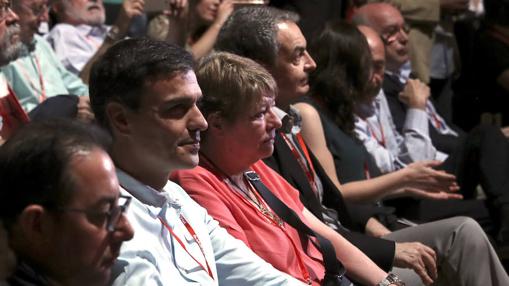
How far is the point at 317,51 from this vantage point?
4859 mm

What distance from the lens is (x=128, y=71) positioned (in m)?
2.79

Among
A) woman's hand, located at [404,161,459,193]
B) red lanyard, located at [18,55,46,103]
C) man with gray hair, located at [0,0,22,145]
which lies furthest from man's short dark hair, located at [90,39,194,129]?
red lanyard, located at [18,55,46,103]

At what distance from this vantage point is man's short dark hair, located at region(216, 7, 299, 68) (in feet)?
13.1

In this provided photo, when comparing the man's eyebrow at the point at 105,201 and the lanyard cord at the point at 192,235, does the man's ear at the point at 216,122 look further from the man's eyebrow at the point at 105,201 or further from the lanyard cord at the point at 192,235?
the man's eyebrow at the point at 105,201

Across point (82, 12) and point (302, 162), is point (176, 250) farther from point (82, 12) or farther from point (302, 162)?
point (82, 12)

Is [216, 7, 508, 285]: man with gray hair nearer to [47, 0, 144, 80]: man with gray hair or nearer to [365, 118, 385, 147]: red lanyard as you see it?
[365, 118, 385, 147]: red lanyard

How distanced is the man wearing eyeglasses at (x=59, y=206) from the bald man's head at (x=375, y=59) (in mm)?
3120

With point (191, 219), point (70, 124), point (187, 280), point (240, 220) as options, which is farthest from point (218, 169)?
point (70, 124)

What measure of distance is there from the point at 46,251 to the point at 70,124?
26 centimetres

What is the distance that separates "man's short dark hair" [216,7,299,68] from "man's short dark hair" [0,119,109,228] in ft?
6.40

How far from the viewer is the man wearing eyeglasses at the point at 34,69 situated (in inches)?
202

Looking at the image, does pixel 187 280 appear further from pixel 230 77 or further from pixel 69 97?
pixel 69 97

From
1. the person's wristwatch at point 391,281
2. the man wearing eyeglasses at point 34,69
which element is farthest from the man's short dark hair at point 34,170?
the man wearing eyeglasses at point 34,69

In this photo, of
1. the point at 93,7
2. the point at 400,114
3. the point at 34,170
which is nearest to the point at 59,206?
the point at 34,170
